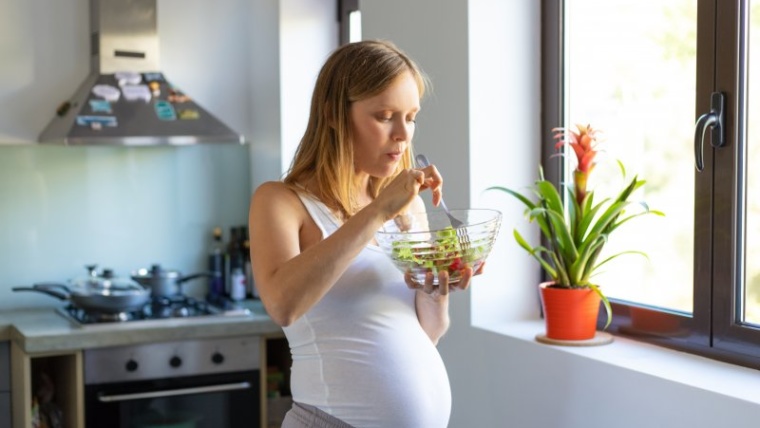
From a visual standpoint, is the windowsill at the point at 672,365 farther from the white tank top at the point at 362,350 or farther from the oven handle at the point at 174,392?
the oven handle at the point at 174,392

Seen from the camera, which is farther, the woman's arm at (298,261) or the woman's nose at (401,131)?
the woman's nose at (401,131)

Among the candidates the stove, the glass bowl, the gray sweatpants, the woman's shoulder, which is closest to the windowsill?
the glass bowl

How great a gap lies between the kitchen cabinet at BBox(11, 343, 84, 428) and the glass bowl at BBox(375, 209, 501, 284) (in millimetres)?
1757

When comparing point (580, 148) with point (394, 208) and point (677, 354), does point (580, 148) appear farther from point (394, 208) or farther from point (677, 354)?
point (394, 208)

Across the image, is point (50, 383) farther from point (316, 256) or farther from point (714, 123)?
point (714, 123)

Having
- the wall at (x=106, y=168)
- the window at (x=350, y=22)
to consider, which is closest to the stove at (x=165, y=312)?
the wall at (x=106, y=168)

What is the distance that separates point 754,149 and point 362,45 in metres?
0.94

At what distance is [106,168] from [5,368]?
0.85 metres

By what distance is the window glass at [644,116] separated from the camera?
2.32m

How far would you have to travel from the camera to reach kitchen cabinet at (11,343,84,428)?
3104mm

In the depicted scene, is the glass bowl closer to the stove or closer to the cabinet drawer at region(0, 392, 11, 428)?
the stove

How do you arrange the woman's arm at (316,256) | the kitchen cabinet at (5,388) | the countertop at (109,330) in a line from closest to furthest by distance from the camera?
the woman's arm at (316,256) → the countertop at (109,330) → the kitchen cabinet at (5,388)

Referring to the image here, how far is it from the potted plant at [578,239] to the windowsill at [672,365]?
7cm

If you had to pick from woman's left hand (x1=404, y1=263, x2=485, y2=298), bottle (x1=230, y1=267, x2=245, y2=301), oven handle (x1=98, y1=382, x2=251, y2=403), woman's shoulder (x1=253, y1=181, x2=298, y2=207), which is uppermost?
woman's shoulder (x1=253, y1=181, x2=298, y2=207)
